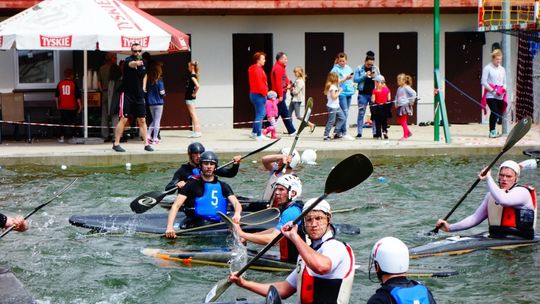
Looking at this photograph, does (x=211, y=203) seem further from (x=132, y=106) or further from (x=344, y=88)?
(x=344, y=88)

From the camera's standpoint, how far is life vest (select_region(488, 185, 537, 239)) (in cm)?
1147

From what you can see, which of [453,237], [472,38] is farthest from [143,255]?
[472,38]

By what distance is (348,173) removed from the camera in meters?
7.90

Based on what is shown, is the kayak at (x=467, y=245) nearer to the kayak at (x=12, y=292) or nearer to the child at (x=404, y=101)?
the kayak at (x=12, y=292)

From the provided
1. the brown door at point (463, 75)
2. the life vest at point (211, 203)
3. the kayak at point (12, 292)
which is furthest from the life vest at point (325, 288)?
the brown door at point (463, 75)

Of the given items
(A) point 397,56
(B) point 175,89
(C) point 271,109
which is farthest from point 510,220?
(A) point 397,56

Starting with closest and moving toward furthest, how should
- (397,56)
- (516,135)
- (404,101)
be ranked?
1. (516,135)
2. (404,101)
3. (397,56)

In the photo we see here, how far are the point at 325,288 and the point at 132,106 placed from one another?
12.0 m

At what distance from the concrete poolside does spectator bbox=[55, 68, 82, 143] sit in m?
0.52

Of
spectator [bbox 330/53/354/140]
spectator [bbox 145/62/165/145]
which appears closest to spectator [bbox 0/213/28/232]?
spectator [bbox 145/62/165/145]

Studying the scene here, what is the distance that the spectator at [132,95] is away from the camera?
18672 millimetres

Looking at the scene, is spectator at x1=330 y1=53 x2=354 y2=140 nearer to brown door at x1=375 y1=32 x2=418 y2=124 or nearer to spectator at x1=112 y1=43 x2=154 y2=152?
brown door at x1=375 y1=32 x2=418 y2=124

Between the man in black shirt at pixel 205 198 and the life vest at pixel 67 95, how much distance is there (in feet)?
28.9

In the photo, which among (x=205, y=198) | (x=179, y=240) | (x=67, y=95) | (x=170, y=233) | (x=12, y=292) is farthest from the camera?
(x=67, y=95)
